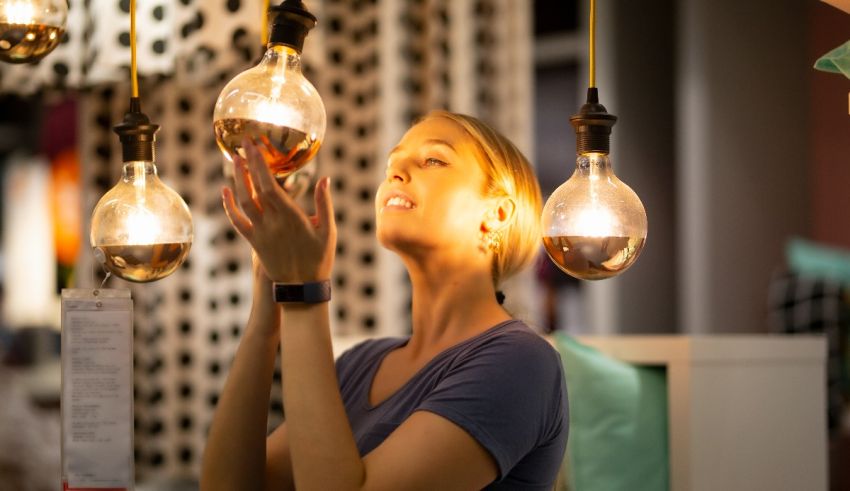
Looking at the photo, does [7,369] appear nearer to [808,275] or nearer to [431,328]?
[808,275]

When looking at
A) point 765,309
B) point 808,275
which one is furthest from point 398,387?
point 765,309

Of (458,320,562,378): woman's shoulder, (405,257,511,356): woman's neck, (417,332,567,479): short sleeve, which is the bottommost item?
(417,332,567,479): short sleeve

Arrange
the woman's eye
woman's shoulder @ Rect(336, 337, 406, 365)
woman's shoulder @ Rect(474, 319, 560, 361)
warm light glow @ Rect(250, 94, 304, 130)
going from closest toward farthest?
warm light glow @ Rect(250, 94, 304, 130), woman's shoulder @ Rect(474, 319, 560, 361), the woman's eye, woman's shoulder @ Rect(336, 337, 406, 365)

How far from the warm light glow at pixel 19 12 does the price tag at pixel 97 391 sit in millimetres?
339

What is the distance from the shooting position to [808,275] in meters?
4.58

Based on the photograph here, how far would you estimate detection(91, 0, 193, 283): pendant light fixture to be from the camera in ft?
3.90

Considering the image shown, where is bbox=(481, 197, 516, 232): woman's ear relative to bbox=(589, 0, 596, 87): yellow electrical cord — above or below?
below

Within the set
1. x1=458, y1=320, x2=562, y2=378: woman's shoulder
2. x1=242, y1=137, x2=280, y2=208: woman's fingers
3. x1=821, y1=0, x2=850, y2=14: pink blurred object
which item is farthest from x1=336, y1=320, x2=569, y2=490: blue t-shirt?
x1=821, y1=0, x2=850, y2=14: pink blurred object

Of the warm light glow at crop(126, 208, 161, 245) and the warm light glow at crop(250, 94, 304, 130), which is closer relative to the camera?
the warm light glow at crop(250, 94, 304, 130)

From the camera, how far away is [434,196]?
4.86 ft

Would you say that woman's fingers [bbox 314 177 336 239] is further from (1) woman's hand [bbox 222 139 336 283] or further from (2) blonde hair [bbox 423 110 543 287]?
(2) blonde hair [bbox 423 110 543 287]

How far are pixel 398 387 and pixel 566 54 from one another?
4.84 metres

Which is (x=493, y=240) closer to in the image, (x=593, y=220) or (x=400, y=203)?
(x=400, y=203)

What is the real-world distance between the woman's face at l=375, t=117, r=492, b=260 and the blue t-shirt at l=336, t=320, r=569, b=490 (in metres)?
0.16
